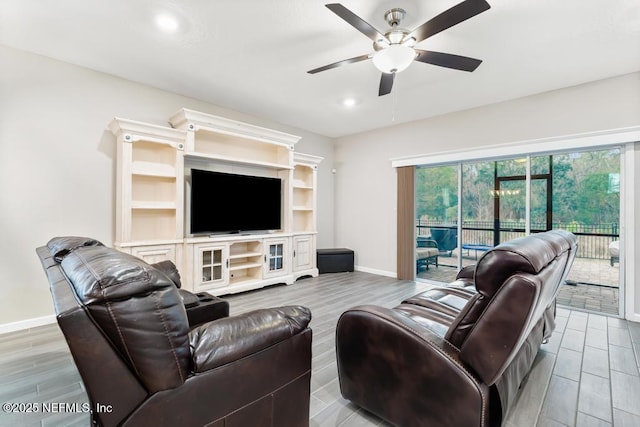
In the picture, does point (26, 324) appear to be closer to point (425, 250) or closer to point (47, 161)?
point (47, 161)

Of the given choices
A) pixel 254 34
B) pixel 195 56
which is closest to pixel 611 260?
pixel 254 34

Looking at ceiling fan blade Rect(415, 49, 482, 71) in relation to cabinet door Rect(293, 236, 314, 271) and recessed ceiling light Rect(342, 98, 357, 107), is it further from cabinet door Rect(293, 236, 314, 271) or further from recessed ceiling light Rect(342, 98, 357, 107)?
cabinet door Rect(293, 236, 314, 271)

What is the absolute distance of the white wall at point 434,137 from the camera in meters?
3.31

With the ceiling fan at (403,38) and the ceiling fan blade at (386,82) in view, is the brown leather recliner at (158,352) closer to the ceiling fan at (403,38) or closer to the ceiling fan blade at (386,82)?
the ceiling fan at (403,38)

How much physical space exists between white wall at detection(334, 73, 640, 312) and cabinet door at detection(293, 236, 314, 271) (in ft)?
3.62

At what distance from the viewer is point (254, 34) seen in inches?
100

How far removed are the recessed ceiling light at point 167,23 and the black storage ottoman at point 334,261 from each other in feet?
12.7

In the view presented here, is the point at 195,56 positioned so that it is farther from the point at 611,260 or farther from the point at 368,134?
the point at 611,260

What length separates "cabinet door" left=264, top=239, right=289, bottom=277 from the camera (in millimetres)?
4406

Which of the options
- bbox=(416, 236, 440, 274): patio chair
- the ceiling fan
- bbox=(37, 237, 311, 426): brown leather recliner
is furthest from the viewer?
bbox=(416, 236, 440, 274): patio chair

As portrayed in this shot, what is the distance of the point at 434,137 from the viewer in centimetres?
466

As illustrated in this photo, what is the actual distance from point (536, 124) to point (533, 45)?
1431 millimetres

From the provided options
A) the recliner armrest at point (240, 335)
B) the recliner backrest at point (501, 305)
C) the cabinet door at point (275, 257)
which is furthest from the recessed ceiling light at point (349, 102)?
the recliner armrest at point (240, 335)

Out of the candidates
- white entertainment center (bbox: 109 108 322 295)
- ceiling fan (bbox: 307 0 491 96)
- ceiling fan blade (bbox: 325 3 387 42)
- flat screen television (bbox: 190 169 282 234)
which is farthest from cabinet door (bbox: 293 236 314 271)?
ceiling fan blade (bbox: 325 3 387 42)
